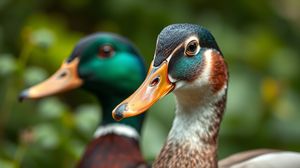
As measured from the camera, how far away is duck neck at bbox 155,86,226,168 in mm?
2568

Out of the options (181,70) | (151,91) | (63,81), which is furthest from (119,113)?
(63,81)

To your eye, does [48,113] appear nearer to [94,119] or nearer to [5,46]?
[94,119]

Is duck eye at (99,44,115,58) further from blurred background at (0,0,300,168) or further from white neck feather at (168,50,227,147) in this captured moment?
white neck feather at (168,50,227,147)

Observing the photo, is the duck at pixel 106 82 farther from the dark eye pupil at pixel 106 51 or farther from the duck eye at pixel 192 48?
the duck eye at pixel 192 48

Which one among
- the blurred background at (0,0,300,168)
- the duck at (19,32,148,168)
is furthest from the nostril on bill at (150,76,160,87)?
the blurred background at (0,0,300,168)

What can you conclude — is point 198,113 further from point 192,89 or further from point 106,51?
point 106,51

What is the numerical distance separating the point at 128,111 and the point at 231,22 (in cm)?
276

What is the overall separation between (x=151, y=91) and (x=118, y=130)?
989 millimetres

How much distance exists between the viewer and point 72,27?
17.3ft

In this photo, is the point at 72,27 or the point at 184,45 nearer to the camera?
the point at 184,45

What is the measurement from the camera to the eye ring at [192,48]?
8.20ft

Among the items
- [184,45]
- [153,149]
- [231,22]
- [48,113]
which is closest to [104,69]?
[48,113]

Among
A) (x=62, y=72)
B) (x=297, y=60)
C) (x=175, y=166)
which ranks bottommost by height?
(x=175, y=166)

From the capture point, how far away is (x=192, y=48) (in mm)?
2520
